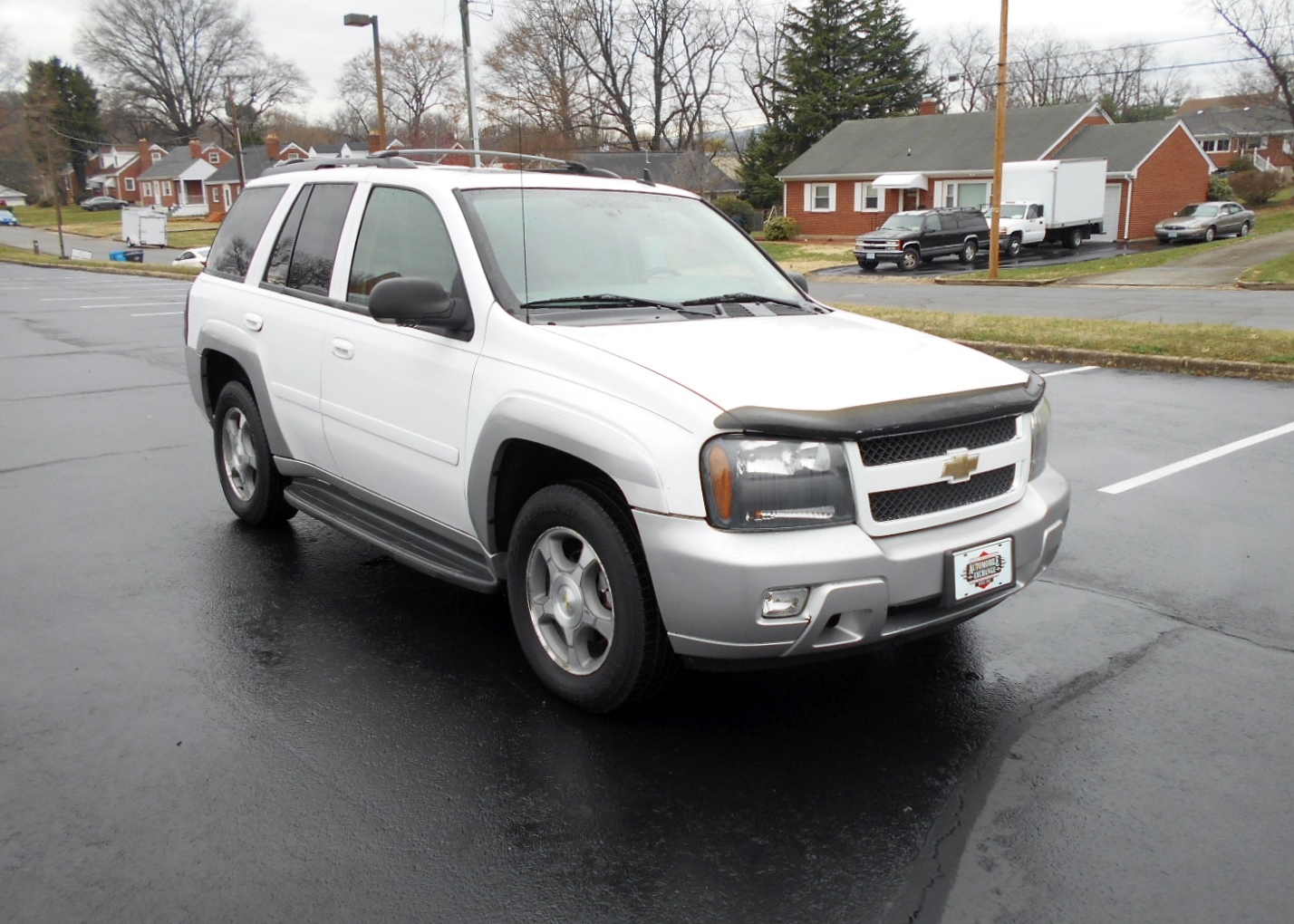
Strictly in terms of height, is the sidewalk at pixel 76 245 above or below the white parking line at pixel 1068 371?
above

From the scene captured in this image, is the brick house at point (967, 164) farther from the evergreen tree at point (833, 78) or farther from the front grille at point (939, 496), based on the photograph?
the front grille at point (939, 496)

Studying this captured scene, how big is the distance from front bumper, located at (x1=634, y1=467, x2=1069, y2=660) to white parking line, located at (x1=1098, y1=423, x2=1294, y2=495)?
12.9ft

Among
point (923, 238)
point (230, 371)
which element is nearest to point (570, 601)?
point (230, 371)

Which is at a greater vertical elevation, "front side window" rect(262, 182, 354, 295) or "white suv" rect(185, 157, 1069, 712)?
"front side window" rect(262, 182, 354, 295)

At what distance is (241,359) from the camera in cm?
576

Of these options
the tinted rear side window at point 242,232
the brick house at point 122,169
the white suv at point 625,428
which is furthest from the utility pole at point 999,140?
the brick house at point 122,169

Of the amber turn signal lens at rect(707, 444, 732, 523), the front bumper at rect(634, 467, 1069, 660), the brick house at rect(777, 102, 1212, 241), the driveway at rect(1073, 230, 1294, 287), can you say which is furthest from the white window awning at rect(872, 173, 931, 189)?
the amber turn signal lens at rect(707, 444, 732, 523)

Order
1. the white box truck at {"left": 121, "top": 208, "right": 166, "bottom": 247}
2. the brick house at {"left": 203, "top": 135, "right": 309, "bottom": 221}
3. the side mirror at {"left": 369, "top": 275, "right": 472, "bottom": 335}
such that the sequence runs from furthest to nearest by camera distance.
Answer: the brick house at {"left": 203, "top": 135, "right": 309, "bottom": 221} < the white box truck at {"left": 121, "top": 208, "right": 166, "bottom": 247} < the side mirror at {"left": 369, "top": 275, "right": 472, "bottom": 335}

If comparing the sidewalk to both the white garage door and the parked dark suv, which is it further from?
the white garage door

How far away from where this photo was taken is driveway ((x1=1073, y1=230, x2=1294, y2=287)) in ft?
89.6

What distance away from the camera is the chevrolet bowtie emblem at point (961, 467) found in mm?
3650

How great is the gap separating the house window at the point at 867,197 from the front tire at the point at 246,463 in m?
47.2

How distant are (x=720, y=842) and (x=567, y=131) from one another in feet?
209

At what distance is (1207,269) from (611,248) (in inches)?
1195
